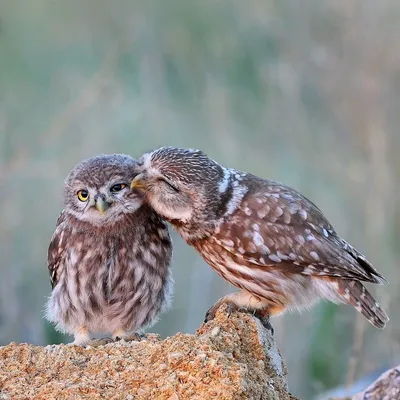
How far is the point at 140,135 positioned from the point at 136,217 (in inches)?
142

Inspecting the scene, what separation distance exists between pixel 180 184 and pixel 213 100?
13.7 feet

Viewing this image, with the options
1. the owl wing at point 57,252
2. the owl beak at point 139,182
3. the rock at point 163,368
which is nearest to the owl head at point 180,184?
the owl beak at point 139,182

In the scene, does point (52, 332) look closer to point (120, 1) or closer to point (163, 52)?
point (163, 52)

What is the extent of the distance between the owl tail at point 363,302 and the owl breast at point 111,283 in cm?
94

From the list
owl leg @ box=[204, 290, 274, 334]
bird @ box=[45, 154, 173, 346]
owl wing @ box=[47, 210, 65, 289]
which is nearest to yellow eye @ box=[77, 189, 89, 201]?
bird @ box=[45, 154, 173, 346]

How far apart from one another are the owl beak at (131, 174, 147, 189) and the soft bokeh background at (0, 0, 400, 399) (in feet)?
10.5

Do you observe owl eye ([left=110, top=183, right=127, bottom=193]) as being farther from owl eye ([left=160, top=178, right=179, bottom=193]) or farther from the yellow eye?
owl eye ([left=160, top=178, right=179, bottom=193])

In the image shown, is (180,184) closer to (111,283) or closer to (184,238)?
(184,238)

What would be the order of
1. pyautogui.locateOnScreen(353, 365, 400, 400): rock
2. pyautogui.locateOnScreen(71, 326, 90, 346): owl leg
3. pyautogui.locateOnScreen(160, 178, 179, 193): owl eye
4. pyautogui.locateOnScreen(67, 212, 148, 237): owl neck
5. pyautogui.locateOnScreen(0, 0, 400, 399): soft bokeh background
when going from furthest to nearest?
pyautogui.locateOnScreen(0, 0, 400, 399): soft bokeh background → pyautogui.locateOnScreen(71, 326, 90, 346): owl leg → pyautogui.locateOnScreen(67, 212, 148, 237): owl neck → pyautogui.locateOnScreen(160, 178, 179, 193): owl eye → pyautogui.locateOnScreen(353, 365, 400, 400): rock

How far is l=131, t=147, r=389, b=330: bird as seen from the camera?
3.79m

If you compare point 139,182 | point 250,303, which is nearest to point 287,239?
point 250,303

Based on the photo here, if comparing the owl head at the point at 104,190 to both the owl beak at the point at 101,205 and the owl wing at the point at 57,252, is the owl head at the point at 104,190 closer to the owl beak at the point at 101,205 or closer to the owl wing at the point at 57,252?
the owl beak at the point at 101,205

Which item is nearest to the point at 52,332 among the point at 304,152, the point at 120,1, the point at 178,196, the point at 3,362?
the point at 178,196

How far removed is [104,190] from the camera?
398 centimetres
